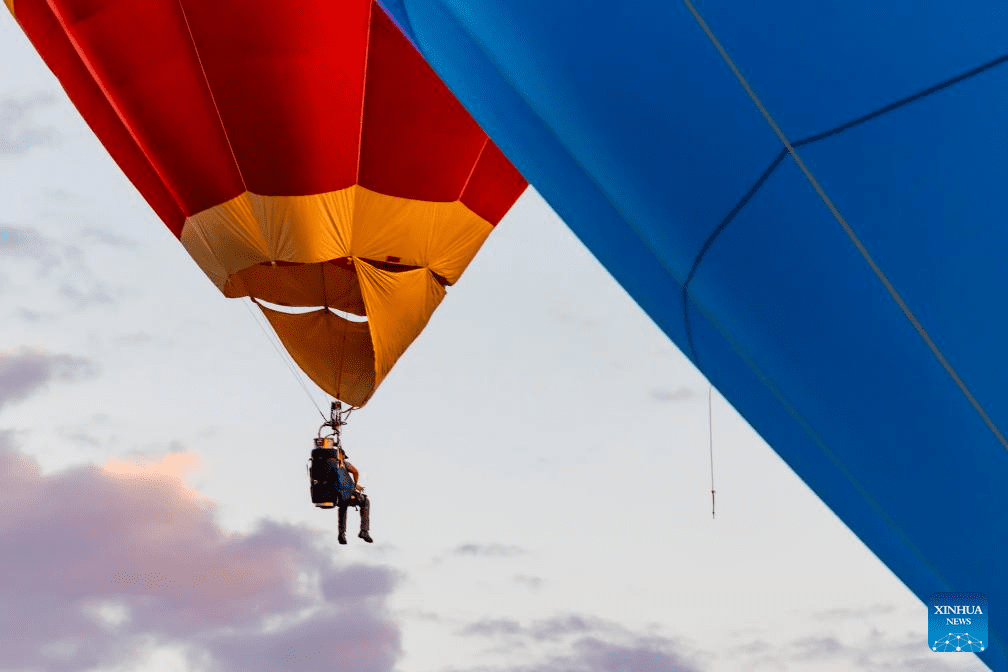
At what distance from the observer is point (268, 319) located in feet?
48.0

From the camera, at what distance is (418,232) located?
13516 mm

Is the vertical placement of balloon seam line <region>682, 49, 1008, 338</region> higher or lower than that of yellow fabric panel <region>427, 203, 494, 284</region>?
lower

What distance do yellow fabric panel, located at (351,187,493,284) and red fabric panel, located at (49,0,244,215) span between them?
1.17 meters

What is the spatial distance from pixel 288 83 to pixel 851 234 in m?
9.07

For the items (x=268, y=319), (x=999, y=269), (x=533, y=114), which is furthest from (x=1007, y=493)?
(x=268, y=319)

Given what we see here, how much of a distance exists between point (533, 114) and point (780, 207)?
181 centimetres

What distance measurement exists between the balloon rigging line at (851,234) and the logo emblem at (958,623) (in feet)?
3.43

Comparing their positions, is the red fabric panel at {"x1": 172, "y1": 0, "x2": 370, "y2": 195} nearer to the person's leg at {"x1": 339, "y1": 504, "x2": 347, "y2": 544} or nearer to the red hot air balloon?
the red hot air balloon

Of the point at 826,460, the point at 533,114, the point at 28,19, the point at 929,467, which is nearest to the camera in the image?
the point at 929,467

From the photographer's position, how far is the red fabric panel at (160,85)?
12523 mm

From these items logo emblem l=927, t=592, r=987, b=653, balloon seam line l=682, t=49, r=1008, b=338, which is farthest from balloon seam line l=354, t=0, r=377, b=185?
logo emblem l=927, t=592, r=987, b=653

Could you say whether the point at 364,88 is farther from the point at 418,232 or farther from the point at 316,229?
the point at 418,232

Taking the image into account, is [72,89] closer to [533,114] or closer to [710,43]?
[533,114]

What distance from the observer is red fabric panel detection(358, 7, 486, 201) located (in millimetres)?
12812
